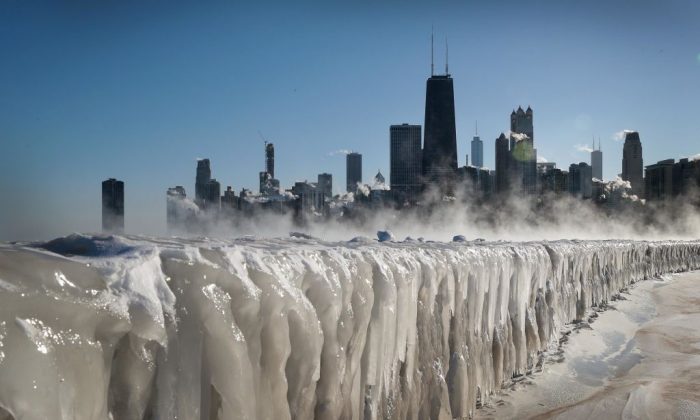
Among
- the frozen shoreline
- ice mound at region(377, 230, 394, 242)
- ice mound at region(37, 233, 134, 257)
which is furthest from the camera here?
ice mound at region(377, 230, 394, 242)

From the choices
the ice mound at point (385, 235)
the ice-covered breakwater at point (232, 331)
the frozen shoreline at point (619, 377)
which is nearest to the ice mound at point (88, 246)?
the ice-covered breakwater at point (232, 331)

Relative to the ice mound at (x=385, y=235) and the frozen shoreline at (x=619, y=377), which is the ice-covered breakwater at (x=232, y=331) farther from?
the ice mound at (x=385, y=235)

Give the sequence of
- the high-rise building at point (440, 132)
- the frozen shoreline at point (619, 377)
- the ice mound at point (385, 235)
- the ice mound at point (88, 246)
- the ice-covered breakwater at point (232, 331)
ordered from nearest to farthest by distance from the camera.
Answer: the ice-covered breakwater at point (232, 331), the ice mound at point (88, 246), the frozen shoreline at point (619, 377), the ice mound at point (385, 235), the high-rise building at point (440, 132)

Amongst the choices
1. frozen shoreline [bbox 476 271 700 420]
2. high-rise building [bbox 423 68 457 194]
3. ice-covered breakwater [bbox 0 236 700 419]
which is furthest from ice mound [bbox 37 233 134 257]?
high-rise building [bbox 423 68 457 194]

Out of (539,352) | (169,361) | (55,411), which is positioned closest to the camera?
(55,411)

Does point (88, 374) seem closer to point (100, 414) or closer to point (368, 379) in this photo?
point (100, 414)

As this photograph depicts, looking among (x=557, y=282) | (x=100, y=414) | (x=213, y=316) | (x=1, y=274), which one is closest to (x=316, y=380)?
(x=213, y=316)

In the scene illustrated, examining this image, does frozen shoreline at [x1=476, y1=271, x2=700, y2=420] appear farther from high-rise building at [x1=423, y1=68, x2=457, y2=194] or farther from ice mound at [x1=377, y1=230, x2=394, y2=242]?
high-rise building at [x1=423, y1=68, x2=457, y2=194]
